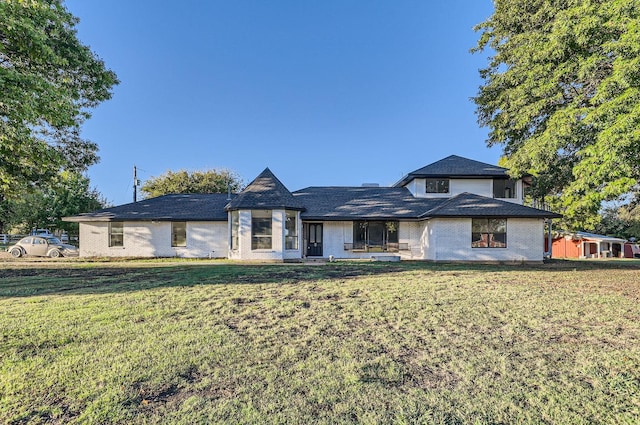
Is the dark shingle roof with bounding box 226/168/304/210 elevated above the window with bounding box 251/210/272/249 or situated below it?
above

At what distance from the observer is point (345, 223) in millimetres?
19094

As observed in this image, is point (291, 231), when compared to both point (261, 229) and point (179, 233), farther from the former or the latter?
point (179, 233)

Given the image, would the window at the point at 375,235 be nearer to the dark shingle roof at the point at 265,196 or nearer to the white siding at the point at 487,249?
the white siding at the point at 487,249

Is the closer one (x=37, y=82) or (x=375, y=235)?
(x=37, y=82)

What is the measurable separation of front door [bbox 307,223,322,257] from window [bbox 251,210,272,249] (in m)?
3.11

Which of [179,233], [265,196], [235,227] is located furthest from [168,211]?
[265,196]

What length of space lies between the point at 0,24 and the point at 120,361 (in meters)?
8.41

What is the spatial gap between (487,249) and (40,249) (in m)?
26.1

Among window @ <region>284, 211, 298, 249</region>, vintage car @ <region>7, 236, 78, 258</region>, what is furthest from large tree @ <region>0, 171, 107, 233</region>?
window @ <region>284, 211, 298, 249</region>

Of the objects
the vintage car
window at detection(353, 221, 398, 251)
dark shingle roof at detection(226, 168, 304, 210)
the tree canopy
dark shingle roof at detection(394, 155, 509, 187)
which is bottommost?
the vintage car

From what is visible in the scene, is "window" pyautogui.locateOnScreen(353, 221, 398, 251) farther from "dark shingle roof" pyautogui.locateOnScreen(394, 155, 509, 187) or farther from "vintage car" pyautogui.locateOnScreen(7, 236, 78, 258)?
"vintage car" pyautogui.locateOnScreen(7, 236, 78, 258)

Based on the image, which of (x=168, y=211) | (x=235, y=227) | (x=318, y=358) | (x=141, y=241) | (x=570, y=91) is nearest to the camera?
(x=318, y=358)

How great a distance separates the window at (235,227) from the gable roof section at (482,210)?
9736 millimetres

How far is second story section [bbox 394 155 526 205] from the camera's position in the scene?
775 inches
